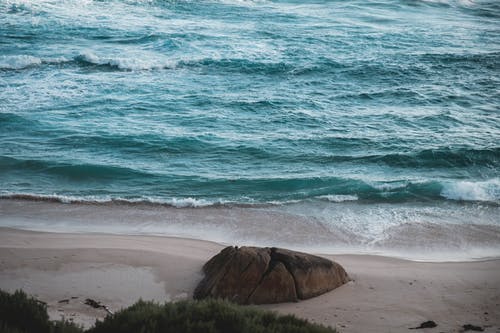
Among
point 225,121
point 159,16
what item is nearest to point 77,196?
point 225,121

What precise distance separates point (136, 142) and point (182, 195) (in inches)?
149

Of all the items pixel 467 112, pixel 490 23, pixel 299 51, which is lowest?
pixel 467 112

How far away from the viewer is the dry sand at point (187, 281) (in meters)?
7.37

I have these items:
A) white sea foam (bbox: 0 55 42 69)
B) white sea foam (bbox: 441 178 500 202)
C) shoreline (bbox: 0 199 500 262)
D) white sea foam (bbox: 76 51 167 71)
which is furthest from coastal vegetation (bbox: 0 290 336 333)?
white sea foam (bbox: 0 55 42 69)

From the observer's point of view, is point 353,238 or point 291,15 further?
point 291,15

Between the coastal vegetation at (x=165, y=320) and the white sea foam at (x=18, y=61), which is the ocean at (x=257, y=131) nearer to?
the white sea foam at (x=18, y=61)

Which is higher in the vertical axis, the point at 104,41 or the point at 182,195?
the point at 104,41

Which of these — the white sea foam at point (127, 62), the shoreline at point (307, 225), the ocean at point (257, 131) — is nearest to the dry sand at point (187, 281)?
the shoreline at point (307, 225)

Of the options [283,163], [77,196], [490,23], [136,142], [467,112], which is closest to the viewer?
[77,196]

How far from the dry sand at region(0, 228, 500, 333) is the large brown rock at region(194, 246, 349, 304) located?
173 mm

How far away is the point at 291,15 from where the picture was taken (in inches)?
1357

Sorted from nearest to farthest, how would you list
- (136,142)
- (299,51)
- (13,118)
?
(136,142), (13,118), (299,51)

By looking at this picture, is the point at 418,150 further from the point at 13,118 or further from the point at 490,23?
the point at 490,23

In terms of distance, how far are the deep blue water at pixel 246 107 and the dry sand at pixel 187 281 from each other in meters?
2.69
